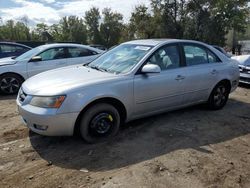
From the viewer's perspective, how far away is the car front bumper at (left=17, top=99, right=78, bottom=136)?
13.0 ft

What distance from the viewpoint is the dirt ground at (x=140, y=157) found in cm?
343

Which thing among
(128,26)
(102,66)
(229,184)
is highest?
(128,26)

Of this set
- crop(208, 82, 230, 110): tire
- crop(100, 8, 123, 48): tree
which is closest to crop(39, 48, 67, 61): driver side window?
crop(208, 82, 230, 110): tire

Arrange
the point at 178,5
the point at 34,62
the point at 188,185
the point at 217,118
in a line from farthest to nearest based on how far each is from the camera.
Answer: the point at 178,5 → the point at 34,62 → the point at 217,118 → the point at 188,185

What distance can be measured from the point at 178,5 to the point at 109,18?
26178mm

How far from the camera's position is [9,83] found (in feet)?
25.9

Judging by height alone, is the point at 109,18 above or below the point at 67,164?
above

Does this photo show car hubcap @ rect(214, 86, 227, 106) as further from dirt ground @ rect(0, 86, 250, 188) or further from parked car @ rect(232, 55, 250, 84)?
parked car @ rect(232, 55, 250, 84)

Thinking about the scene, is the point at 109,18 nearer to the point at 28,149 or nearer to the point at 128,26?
the point at 128,26

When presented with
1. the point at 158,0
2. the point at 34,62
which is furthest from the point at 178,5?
the point at 34,62

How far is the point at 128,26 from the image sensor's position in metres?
43.1

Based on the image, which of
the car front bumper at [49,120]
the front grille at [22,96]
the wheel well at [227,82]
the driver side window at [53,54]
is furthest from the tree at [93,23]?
the car front bumper at [49,120]

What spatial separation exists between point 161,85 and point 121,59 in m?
0.86

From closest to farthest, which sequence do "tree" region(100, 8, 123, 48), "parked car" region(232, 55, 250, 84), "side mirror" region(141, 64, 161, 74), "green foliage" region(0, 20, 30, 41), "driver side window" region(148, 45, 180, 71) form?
1. "side mirror" region(141, 64, 161, 74)
2. "driver side window" region(148, 45, 180, 71)
3. "parked car" region(232, 55, 250, 84)
4. "tree" region(100, 8, 123, 48)
5. "green foliage" region(0, 20, 30, 41)
